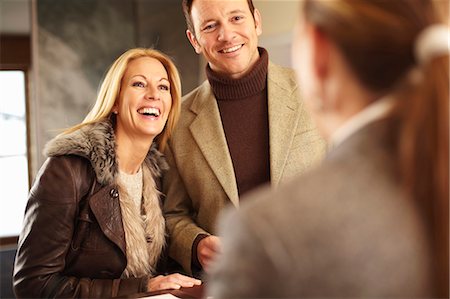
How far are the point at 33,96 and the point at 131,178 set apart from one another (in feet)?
7.75

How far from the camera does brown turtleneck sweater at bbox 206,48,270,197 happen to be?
2.24 meters

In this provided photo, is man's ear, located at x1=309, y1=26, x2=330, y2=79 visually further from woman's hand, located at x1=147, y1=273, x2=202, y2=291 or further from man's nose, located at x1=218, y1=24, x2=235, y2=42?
man's nose, located at x1=218, y1=24, x2=235, y2=42

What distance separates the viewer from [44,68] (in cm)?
443

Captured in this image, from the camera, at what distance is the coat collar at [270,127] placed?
2.20 m

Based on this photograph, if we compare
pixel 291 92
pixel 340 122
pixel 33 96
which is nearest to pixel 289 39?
pixel 33 96

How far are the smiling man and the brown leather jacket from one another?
0.25 meters

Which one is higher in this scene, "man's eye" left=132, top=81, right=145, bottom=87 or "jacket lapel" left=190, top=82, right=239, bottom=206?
"man's eye" left=132, top=81, right=145, bottom=87

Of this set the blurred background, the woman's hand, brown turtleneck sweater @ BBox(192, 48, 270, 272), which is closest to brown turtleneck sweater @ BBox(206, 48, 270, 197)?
brown turtleneck sweater @ BBox(192, 48, 270, 272)

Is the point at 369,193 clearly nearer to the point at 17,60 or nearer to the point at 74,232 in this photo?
the point at 74,232

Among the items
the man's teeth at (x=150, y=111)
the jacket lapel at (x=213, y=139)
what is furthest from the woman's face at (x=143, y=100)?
the jacket lapel at (x=213, y=139)

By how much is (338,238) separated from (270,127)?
148cm

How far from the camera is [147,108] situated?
2293 millimetres

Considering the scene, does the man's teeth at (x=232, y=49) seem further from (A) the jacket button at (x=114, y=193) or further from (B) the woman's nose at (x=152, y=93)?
(A) the jacket button at (x=114, y=193)

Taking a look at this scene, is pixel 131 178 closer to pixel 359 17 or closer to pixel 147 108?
pixel 147 108
